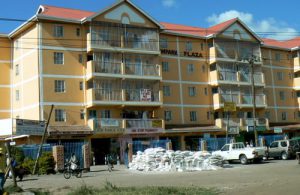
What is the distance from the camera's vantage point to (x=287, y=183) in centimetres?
1908

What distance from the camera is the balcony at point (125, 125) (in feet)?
147

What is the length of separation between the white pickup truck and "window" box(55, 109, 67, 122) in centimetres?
1481

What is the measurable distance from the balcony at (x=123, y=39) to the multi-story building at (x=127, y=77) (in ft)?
0.32

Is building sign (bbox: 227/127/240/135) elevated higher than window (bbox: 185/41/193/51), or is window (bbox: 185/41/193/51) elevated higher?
window (bbox: 185/41/193/51)

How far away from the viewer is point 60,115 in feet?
145

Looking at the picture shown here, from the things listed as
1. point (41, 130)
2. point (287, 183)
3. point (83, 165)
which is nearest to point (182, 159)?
point (83, 165)

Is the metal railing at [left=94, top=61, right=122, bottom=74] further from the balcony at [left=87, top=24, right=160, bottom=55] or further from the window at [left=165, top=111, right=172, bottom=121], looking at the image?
the window at [left=165, top=111, right=172, bottom=121]

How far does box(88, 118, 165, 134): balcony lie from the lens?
44750 mm

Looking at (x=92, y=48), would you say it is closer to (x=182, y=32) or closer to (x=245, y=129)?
(x=182, y=32)

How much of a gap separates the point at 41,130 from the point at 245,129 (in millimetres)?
26196

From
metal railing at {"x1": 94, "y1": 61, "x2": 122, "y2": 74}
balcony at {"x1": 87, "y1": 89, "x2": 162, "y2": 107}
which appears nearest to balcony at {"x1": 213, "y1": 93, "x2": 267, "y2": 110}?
balcony at {"x1": 87, "y1": 89, "x2": 162, "y2": 107}

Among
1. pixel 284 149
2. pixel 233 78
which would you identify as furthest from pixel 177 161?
pixel 233 78

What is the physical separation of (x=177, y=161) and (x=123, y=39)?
18.3 metres

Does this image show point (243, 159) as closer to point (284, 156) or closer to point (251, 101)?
point (284, 156)
